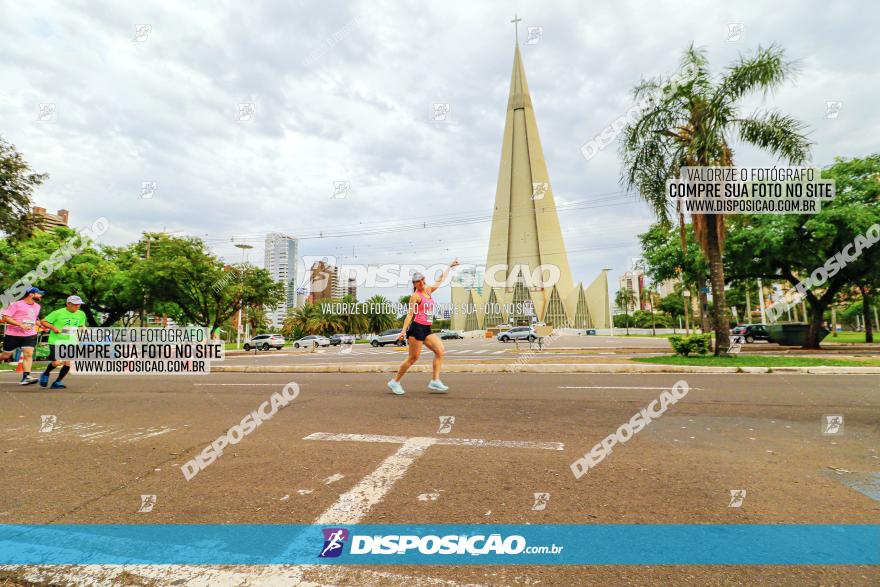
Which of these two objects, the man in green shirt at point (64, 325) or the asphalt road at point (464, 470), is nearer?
the asphalt road at point (464, 470)

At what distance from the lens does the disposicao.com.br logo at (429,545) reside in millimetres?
2193

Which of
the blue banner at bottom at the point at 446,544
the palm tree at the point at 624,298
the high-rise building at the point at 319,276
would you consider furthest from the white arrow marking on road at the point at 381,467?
the palm tree at the point at 624,298

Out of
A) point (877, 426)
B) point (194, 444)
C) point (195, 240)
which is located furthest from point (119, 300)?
point (877, 426)

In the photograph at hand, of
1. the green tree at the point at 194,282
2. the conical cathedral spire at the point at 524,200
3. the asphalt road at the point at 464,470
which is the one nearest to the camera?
the asphalt road at the point at 464,470

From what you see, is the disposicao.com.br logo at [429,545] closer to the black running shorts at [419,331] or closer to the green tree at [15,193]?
the black running shorts at [419,331]

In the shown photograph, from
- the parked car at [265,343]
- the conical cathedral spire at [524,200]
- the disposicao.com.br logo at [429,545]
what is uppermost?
the conical cathedral spire at [524,200]

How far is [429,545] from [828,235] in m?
21.6

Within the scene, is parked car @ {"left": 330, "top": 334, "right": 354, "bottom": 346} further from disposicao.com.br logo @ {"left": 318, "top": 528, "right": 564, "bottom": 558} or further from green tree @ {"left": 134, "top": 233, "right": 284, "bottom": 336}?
disposicao.com.br logo @ {"left": 318, "top": 528, "right": 564, "bottom": 558}

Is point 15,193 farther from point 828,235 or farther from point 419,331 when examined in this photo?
point 828,235

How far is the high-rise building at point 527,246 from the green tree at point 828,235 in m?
73.4

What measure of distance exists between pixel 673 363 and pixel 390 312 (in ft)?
185

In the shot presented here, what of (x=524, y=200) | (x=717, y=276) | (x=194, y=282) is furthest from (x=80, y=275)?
(x=524, y=200)

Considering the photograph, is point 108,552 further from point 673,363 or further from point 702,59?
point 702,59

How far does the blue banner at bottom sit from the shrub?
524 inches
